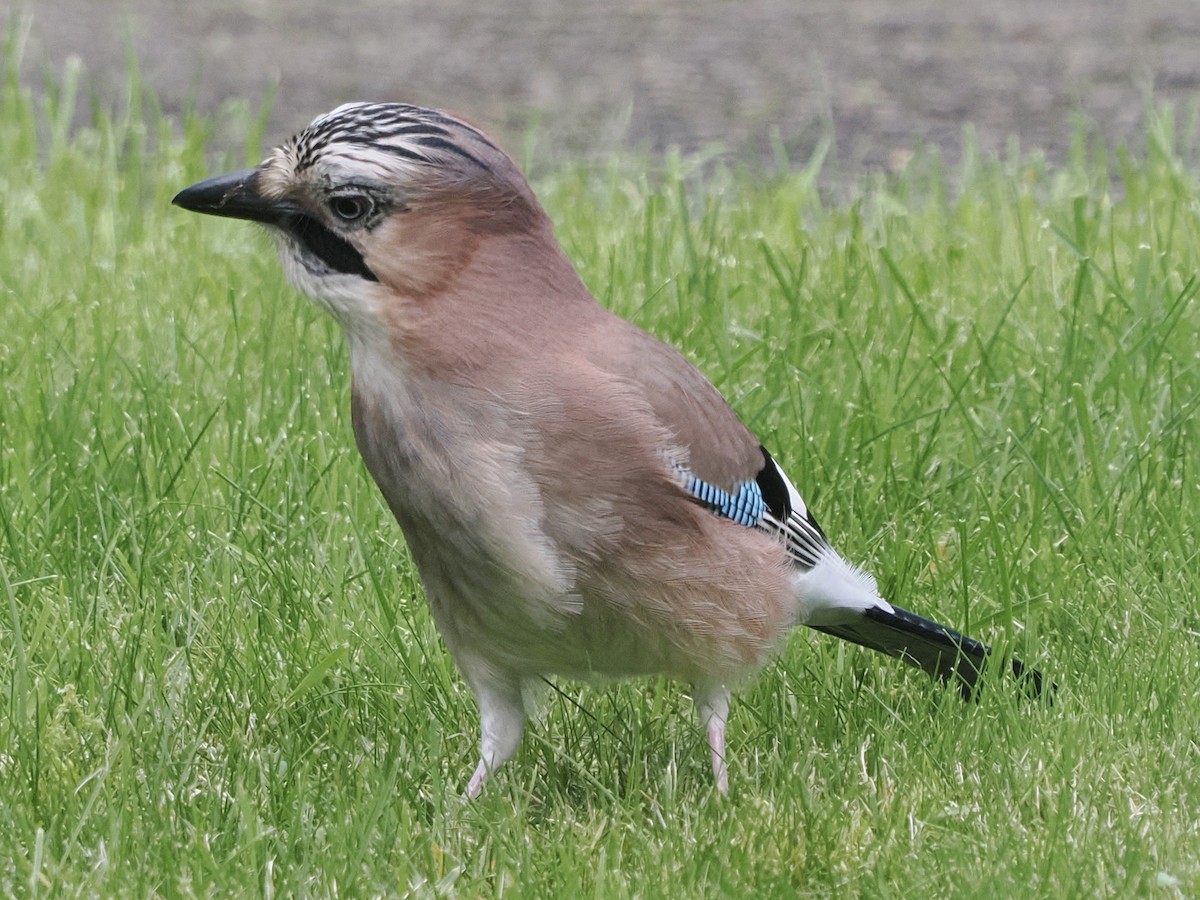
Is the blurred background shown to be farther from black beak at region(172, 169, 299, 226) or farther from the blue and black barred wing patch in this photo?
black beak at region(172, 169, 299, 226)

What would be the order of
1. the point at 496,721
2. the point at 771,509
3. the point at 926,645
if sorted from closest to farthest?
the point at 496,721, the point at 771,509, the point at 926,645

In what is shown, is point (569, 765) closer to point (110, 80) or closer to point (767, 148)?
point (767, 148)

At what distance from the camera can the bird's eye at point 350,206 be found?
324 cm

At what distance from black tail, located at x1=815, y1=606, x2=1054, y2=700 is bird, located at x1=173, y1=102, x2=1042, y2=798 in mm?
454

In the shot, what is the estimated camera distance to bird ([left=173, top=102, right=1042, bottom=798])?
3.27m

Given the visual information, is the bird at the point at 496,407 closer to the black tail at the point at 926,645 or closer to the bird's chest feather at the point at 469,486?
the bird's chest feather at the point at 469,486

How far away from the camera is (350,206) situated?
3250mm

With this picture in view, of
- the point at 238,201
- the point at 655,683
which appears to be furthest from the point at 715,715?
the point at 238,201

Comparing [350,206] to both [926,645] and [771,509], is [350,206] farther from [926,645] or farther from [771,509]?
[926,645]

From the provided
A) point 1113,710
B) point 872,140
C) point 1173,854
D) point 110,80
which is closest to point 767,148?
point 872,140

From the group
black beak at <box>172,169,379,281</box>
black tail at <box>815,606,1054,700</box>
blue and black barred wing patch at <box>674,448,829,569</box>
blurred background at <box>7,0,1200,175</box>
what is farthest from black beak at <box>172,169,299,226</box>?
blurred background at <box>7,0,1200,175</box>

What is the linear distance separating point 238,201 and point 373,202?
0.25m

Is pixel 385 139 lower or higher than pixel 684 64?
higher

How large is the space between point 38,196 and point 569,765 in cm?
379
